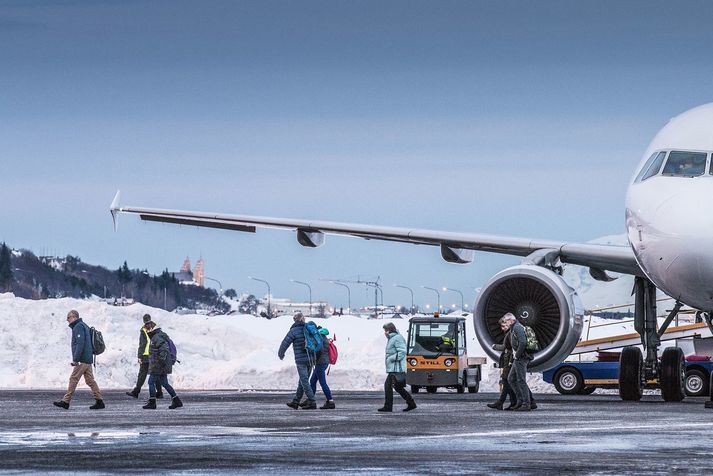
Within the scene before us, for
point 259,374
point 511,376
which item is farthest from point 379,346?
point 511,376

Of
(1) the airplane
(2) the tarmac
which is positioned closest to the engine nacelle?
(1) the airplane

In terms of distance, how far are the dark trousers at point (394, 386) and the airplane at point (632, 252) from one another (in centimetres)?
164

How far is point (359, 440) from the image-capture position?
664 inches

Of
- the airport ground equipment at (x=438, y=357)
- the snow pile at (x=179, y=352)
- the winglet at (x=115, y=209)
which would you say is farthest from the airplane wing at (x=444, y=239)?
the snow pile at (x=179, y=352)

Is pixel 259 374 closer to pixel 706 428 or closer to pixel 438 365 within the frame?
pixel 438 365

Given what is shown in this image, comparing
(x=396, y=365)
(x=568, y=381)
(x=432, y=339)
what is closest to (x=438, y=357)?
(x=432, y=339)

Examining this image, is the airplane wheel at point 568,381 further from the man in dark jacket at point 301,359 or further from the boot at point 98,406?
the boot at point 98,406

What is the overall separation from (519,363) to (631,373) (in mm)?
5806

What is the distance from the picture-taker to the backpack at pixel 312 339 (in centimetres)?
2620

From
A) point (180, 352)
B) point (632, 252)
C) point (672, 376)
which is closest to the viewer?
point (632, 252)

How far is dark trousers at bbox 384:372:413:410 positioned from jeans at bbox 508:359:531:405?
1833 millimetres

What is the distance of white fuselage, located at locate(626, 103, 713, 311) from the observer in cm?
1964

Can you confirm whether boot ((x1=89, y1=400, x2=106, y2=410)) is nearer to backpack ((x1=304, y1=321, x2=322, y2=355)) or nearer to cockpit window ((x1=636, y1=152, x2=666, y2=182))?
backpack ((x1=304, y1=321, x2=322, y2=355))

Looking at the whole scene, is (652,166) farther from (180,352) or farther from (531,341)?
(180,352)
